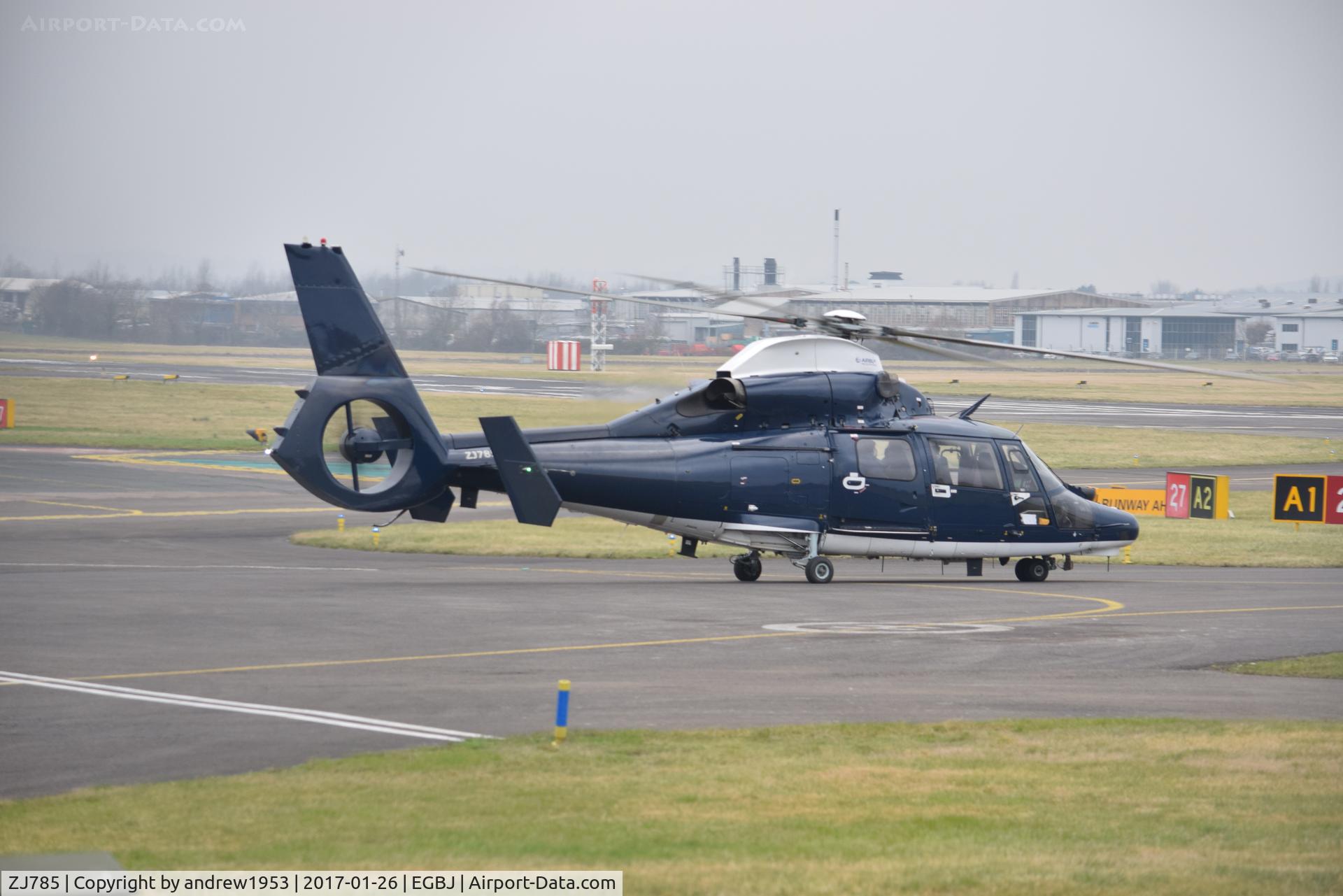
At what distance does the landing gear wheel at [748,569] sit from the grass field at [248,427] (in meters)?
23.1

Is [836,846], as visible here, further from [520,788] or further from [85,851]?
[85,851]

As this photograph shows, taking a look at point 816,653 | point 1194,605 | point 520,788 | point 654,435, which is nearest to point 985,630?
point 816,653

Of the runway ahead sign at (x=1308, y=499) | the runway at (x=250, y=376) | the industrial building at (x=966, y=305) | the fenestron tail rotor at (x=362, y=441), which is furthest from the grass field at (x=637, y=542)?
the industrial building at (x=966, y=305)

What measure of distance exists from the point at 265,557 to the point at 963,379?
91.1 meters

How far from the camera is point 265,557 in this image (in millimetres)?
29578

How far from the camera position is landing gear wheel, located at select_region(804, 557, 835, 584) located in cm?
2652

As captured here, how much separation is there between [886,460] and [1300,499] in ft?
57.8

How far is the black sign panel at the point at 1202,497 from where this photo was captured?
4047 cm

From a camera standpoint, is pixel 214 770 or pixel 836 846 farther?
pixel 214 770

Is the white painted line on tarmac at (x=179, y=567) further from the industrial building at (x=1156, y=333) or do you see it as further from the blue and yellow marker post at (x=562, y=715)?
the industrial building at (x=1156, y=333)

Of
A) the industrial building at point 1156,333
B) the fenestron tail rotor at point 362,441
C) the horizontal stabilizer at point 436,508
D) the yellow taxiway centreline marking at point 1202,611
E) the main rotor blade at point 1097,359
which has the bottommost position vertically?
the yellow taxiway centreline marking at point 1202,611

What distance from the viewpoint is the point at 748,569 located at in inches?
1062

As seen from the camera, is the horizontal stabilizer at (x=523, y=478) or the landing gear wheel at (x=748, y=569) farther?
the landing gear wheel at (x=748, y=569)

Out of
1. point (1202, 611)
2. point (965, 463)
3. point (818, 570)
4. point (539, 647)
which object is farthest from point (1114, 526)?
point (539, 647)
